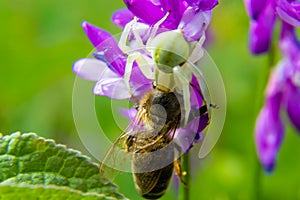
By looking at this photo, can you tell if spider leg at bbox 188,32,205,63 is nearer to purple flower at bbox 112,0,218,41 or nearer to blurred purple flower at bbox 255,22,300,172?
purple flower at bbox 112,0,218,41

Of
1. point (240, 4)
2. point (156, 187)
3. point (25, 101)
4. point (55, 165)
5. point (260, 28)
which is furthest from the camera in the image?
point (240, 4)

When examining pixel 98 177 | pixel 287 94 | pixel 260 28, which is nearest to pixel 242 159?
pixel 287 94

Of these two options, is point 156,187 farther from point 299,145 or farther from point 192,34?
point 299,145

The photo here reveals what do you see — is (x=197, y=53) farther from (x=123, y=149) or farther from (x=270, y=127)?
(x=270, y=127)

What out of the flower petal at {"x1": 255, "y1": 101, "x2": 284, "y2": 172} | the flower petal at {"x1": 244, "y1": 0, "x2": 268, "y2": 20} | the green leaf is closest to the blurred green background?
the flower petal at {"x1": 255, "y1": 101, "x2": 284, "y2": 172}

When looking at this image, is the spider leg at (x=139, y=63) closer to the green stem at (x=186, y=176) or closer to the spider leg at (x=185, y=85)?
the spider leg at (x=185, y=85)

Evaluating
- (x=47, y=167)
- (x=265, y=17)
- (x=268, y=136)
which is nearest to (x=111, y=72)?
(x=47, y=167)
